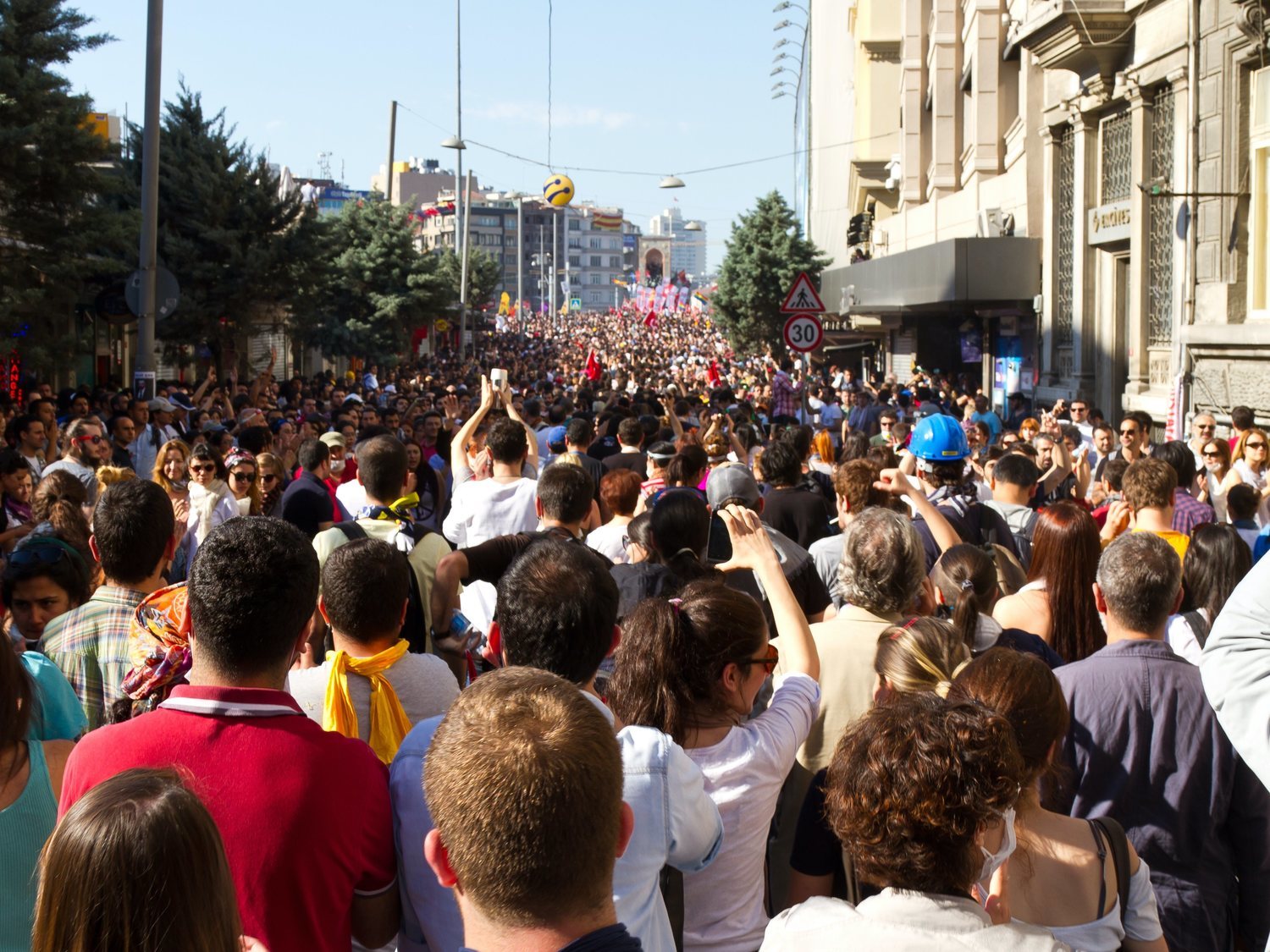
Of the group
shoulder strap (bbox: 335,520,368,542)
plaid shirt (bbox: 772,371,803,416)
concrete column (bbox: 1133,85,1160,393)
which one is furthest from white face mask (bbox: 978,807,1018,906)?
plaid shirt (bbox: 772,371,803,416)

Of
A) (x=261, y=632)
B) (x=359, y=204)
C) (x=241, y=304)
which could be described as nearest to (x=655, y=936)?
(x=261, y=632)

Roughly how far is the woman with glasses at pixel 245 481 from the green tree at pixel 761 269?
1518 inches

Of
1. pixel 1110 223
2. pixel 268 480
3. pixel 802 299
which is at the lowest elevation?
pixel 268 480

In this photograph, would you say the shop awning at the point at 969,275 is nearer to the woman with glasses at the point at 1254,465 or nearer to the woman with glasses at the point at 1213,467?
the woman with glasses at the point at 1254,465

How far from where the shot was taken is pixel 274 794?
2.50m

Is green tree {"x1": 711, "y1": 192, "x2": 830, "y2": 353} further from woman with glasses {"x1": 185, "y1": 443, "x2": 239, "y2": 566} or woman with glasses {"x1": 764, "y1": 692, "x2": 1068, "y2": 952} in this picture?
woman with glasses {"x1": 764, "y1": 692, "x2": 1068, "y2": 952}

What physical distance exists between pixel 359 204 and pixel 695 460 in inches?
1323

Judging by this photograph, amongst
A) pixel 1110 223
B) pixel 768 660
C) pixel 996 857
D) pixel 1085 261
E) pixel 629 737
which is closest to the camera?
pixel 996 857

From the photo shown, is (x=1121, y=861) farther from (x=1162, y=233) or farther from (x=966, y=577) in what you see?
(x=1162, y=233)

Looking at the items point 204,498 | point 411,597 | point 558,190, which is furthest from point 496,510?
point 558,190

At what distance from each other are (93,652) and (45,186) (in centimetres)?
1316

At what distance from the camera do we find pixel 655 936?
2.70 meters

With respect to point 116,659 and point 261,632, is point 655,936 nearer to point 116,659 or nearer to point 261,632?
point 261,632

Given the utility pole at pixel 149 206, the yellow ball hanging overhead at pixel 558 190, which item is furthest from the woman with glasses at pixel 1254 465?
the yellow ball hanging overhead at pixel 558 190
